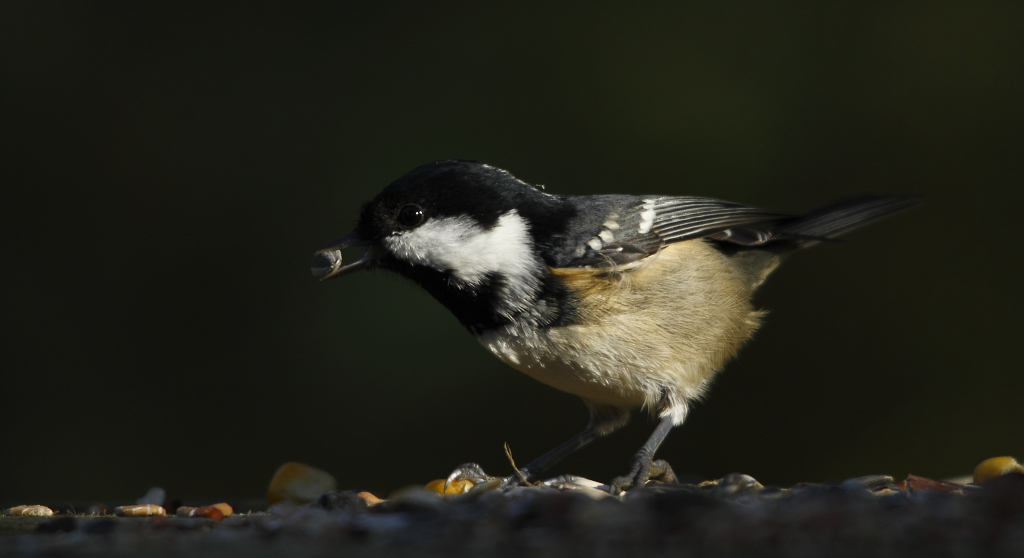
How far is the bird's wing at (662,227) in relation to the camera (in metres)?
1.98

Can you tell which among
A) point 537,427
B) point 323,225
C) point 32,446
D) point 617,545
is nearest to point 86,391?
point 32,446

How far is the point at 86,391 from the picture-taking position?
319cm

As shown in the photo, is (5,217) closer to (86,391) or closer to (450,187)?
(86,391)

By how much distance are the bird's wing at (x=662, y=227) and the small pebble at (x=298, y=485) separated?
2.51 ft

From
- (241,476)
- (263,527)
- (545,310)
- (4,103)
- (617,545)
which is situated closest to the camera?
(617,545)

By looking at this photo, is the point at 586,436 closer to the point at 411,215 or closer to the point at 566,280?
the point at 566,280

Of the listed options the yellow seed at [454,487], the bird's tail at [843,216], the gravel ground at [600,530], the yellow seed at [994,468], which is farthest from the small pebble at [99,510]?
the bird's tail at [843,216]

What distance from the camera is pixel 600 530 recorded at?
931 millimetres

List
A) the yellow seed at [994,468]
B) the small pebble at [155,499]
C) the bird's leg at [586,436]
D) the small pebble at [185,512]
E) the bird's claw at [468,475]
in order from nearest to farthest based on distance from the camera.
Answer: the small pebble at [185,512]
the yellow seed at [994,468]
the small pebble at [155,499]
the bird's claw at [468,475]
the bird's leg at [586,436]

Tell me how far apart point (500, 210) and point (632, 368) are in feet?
1.62

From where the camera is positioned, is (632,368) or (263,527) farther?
(632,368)

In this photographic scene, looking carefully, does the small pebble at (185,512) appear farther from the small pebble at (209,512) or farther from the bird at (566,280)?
the bird at (566,280)

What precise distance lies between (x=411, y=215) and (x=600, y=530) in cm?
108

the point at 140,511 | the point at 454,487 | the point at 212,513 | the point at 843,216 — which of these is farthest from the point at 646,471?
the point at 843,216
